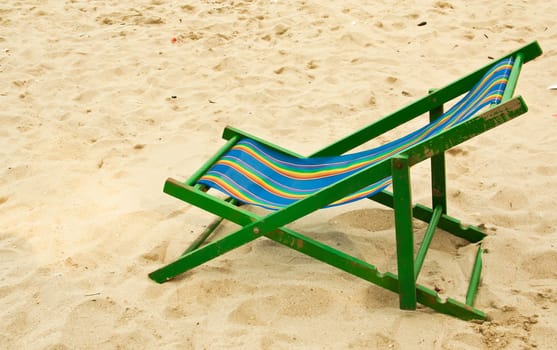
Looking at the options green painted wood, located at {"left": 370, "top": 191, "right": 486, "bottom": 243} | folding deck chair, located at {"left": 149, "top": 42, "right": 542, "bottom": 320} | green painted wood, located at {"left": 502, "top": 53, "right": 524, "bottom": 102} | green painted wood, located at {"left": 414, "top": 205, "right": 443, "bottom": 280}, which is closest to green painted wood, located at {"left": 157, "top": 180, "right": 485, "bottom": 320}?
folding deck chair, located at {"left": 149, "top": 42, "right": 542, "bottom": 320}

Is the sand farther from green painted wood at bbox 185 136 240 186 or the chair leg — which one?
green painted wood at bbox 185 136 240 186

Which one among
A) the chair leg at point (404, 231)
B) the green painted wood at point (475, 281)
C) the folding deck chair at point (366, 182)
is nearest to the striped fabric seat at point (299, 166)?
the folding deck chair at point (366, 182)

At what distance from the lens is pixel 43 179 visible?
13.0 feet

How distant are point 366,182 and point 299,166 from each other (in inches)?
31.8

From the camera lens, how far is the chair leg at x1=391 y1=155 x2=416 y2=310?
2357 millimetres

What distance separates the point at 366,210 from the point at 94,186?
1.64m

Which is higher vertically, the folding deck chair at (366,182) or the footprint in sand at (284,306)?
the folding deck chair at (366,182)

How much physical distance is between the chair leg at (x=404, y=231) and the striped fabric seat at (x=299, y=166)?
6.2 inches

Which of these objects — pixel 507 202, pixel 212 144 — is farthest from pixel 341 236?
pixel 212 144

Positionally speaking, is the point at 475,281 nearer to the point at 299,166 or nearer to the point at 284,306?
the point at 284,306

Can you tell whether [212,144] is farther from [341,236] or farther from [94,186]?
[341,236]

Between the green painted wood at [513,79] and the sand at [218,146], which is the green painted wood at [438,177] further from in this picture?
the green painted wood at [513,79]

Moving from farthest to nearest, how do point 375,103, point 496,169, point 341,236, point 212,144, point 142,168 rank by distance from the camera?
point 375,103
point 212,144
point 142,168
point 496,169
point 341,236

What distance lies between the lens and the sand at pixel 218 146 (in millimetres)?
2627
